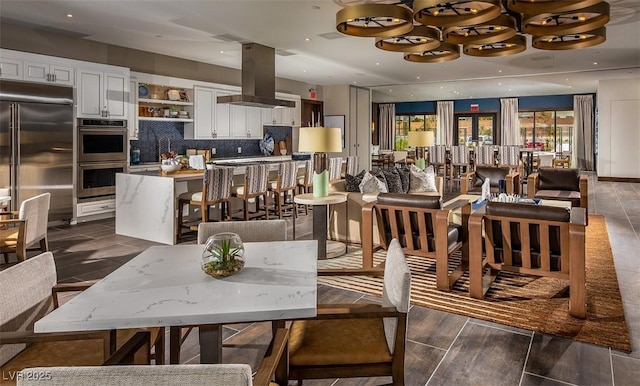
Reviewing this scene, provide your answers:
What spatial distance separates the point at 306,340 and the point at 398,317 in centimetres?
42

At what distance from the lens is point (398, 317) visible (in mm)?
1700

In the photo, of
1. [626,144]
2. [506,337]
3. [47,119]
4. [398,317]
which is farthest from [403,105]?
[398,317]

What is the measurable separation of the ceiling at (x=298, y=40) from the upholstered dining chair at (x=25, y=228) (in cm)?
263

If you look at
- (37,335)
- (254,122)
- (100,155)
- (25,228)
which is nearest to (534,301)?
(37,335)

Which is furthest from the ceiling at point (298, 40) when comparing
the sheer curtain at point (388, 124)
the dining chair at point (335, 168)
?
the sheer curtain at point (388, 124)

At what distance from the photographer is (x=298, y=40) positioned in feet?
23.5

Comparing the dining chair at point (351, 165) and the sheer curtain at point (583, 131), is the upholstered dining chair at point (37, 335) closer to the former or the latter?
the dining chair at point (351, 165)

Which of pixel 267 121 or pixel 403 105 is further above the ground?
pixel 403 105

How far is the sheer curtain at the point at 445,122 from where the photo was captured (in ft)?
61.3

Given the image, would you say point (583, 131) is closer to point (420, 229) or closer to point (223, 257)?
point (420, 229)

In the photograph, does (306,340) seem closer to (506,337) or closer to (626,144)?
(506,337)

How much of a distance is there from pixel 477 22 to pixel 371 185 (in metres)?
2.12

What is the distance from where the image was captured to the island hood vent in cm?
741

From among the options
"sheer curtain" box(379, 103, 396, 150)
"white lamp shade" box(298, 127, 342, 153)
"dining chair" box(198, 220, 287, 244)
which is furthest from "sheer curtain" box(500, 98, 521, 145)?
"dining chair" box(198, 220, 287, 244)
